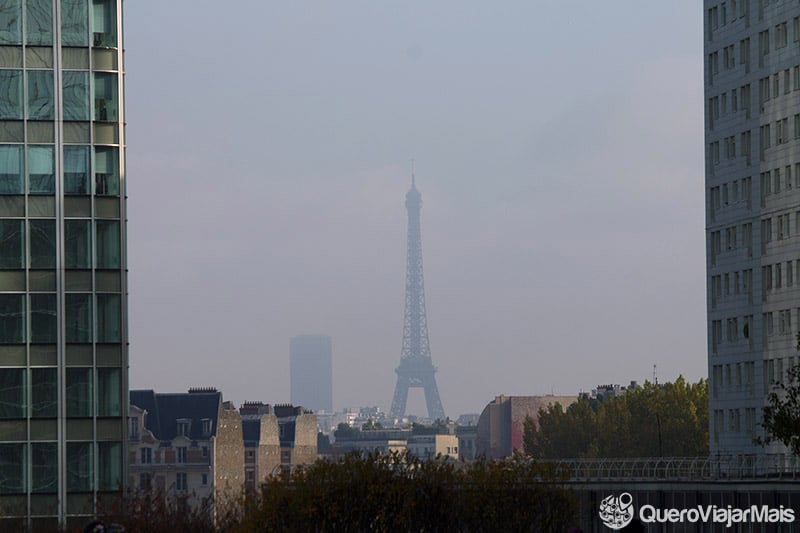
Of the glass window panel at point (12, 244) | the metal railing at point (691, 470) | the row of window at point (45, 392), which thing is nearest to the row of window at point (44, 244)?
the glass window panel at point (12, 244)

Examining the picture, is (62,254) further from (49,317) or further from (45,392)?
(45,392)

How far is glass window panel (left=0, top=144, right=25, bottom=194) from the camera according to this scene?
303 ft

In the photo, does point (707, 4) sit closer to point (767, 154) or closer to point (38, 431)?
point (767, 154)

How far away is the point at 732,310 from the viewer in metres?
151

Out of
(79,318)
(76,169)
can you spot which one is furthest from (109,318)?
(76,169)

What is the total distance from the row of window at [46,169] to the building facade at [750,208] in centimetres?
6289

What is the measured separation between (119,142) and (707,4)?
74.5 metres

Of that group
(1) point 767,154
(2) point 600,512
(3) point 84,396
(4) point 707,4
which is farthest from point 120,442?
(4) point 707,4

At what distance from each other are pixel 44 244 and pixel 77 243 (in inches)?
62.5

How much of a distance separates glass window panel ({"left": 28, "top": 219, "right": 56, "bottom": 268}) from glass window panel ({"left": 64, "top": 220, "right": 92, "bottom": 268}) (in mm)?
632

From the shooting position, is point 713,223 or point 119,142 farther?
point 713,223

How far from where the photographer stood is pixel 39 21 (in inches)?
3654

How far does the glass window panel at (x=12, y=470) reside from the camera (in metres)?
90.2

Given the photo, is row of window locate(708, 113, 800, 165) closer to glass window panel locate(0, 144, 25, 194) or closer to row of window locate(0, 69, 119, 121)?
row of window locate(0, 69, 119, 121)
